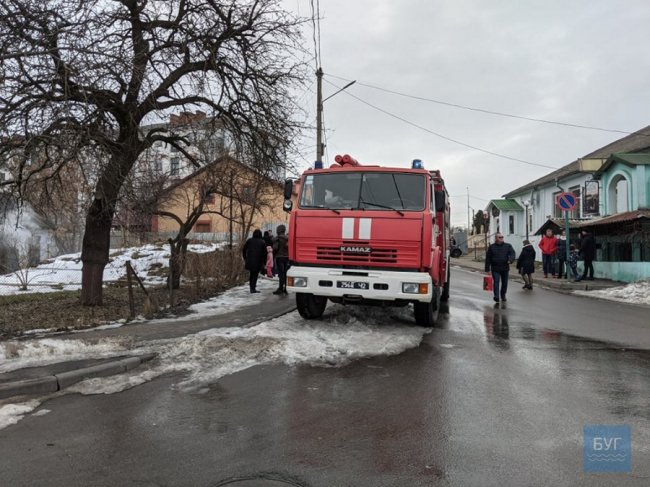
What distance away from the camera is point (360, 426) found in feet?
14.3

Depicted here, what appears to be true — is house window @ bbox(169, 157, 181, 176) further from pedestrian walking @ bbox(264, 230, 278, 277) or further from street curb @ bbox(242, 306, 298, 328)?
street curb @ bbox(242, 306, 298, 328)

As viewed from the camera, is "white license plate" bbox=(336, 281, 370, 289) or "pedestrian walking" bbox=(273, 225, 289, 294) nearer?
"white license plate" bbox=(336, 281, 370, 289)

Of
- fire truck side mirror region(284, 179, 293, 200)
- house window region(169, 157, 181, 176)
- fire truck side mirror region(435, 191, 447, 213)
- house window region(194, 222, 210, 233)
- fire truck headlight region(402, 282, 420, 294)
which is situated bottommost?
fire truck headlight region(402, 282, 420, 294)

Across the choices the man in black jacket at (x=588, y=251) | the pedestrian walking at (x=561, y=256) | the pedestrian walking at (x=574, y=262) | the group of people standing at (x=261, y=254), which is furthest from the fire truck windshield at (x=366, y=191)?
the pedestrian walking at (x=561, y=256)

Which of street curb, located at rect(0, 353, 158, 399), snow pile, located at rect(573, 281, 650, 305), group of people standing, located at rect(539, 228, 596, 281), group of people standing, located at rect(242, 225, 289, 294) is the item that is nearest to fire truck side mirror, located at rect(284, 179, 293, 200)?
street curb, located at rect(0, 353, 158, 399)

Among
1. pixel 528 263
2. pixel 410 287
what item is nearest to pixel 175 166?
pixel 410 287

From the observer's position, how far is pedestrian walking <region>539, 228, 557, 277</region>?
20.2 meters

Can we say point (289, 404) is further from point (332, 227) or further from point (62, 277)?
point (62, 277)

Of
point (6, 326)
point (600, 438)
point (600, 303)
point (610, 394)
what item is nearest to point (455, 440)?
point (600, 438)

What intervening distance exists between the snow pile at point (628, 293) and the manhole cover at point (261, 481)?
45.9ft

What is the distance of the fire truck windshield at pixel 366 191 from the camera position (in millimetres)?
8414

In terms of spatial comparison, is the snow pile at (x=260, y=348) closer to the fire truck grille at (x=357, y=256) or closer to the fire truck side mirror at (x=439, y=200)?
the fire truck grille at (x=357, y=256)

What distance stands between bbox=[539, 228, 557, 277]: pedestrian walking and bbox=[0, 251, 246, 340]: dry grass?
12276 millimetres

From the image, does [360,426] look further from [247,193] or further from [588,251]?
[588,251]
